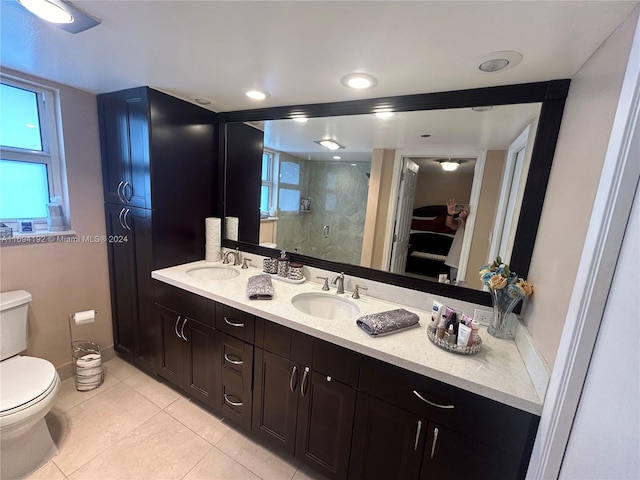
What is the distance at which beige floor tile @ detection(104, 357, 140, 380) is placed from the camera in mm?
2100

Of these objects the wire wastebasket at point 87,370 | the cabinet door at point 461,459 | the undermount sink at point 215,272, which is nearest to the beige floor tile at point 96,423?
the wire wastebasket at point 87,370

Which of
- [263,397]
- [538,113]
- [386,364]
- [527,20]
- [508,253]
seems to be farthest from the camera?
[263,397]

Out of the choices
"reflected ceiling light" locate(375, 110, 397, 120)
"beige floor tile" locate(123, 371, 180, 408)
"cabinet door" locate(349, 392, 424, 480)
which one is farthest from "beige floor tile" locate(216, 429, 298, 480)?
"reflected ceiling light" locate(375, 110, 397, 120)

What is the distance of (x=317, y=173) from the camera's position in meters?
1.91

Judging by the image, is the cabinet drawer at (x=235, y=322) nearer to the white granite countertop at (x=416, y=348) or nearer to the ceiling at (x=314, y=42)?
the white granite countertop at (x=416, y=348)

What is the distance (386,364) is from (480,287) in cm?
71

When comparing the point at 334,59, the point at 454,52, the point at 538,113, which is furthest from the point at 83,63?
the point at 538,113

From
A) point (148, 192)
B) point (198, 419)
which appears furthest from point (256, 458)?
point (148, 192)

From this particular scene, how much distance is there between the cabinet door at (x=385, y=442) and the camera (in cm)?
112

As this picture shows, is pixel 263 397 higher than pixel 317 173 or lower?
lower

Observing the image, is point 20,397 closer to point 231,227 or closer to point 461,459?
point 231,227

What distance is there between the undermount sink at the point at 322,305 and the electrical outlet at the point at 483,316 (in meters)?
0.71

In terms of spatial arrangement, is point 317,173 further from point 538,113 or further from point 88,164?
point 88,164

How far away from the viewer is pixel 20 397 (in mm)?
1271
